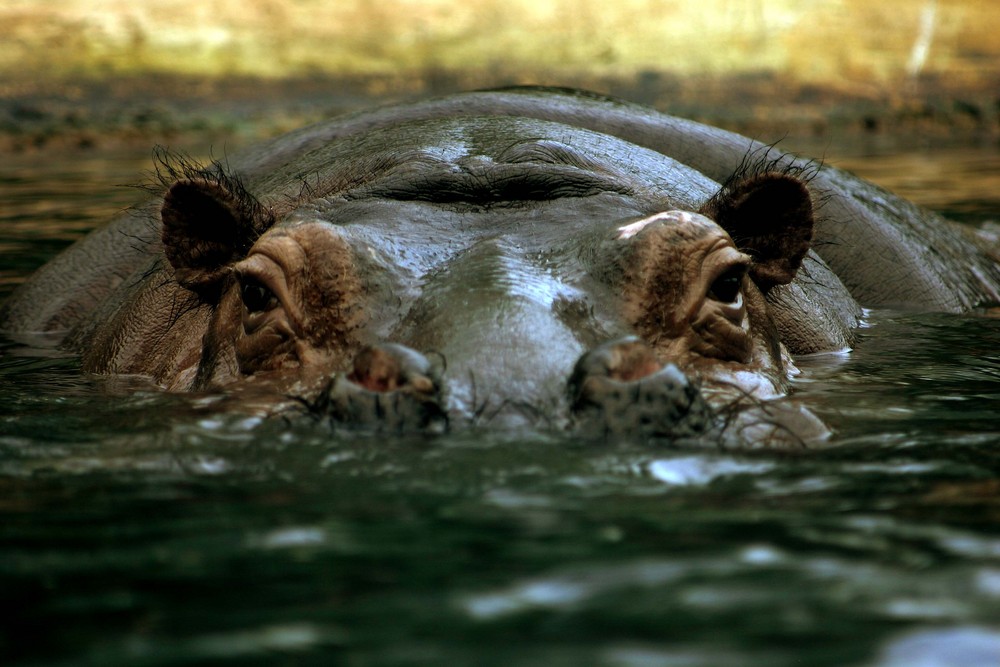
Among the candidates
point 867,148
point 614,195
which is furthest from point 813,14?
point 614,195

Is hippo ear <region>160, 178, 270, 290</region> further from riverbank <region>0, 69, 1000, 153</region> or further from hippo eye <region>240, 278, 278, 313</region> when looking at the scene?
riverbank <region>0, 69, 1000, 153</region>

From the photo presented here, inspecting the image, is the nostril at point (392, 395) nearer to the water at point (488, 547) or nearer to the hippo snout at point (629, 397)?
the water at point (488, 547)

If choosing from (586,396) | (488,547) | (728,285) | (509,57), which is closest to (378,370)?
(586,396)

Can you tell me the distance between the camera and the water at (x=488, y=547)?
2395mm

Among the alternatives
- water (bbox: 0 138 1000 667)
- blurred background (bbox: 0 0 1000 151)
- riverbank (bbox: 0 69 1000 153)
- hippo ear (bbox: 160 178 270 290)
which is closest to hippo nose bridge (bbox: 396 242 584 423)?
water (bbox: 0 138 1000 667)

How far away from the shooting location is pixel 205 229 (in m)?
5.27

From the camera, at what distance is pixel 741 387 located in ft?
13.8

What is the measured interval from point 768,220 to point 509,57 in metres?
31.6

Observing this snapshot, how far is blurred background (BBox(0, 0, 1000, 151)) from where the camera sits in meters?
30.0

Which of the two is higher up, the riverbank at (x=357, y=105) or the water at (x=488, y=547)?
the water at (x=488, y=547)

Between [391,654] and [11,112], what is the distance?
26605 millimetres

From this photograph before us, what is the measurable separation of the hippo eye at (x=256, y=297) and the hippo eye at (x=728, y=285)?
1428mm

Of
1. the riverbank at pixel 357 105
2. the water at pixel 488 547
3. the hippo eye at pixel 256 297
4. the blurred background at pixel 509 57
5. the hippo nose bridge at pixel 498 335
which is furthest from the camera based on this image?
the blurred background at pixel 509 57

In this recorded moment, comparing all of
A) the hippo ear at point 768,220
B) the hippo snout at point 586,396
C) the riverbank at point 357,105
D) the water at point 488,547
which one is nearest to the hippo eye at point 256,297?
the water at point 488,547
